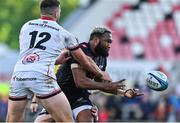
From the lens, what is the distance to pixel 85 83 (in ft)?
34.5

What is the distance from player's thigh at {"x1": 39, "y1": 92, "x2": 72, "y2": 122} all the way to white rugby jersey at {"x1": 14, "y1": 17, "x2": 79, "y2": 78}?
31 centimetres

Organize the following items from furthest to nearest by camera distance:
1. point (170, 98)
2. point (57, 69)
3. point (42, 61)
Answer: point (170, 98) → point (57, 69) → point (42, 61)

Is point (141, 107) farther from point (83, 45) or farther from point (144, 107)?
point (83, 45)

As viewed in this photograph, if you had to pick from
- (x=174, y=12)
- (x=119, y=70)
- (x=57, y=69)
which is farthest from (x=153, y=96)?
(x=57, y=69)

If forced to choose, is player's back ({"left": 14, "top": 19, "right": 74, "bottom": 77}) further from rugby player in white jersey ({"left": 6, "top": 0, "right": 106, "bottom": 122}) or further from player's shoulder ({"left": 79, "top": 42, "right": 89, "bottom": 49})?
player's shoulder ({"left": 79, "top": 42, "right": 89, "bottom": 49})

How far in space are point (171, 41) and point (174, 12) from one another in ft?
4.28

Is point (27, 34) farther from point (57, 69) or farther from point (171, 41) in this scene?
point (171, 41)

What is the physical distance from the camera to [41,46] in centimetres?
1000

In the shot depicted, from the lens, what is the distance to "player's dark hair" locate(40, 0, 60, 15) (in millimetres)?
10078

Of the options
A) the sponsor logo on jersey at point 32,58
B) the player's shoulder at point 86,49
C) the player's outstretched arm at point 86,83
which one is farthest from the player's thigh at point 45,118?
the sponsor logo on jersey at point 32,58

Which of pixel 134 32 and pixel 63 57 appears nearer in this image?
pixel 63 57

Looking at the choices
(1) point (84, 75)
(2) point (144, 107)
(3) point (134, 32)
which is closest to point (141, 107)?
(2) point (144, 107)

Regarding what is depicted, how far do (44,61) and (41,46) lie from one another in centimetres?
19

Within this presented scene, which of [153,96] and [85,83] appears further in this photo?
[153,96]
